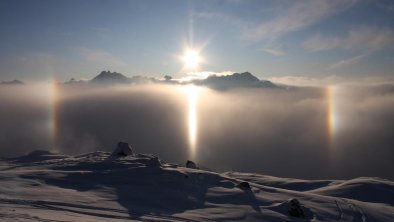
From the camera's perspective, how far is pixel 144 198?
4344cm

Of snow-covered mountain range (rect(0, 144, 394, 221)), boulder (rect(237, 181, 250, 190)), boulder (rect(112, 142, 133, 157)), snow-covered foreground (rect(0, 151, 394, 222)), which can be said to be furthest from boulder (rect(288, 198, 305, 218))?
boulder (rect(112, 142, 133, 157))

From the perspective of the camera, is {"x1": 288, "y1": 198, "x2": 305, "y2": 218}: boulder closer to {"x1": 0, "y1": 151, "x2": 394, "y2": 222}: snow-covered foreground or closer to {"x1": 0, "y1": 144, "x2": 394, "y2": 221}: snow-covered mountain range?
{"x1": 0, "y1": 144, "x2": 394, "y2": 221}: snow-covered mountain range

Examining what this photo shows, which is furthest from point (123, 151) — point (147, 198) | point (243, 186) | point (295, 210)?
point (295, 210)

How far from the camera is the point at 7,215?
85.7ft

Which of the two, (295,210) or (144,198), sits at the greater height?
(144,198)

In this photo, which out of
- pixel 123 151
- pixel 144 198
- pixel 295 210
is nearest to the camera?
pixel 295 210

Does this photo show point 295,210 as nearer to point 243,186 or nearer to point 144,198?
point 243,186

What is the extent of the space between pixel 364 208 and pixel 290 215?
38.7 feet

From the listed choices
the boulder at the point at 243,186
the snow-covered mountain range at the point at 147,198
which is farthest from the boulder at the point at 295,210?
the boulder at the point at 243,186

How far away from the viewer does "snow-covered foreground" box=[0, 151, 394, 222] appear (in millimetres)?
33875

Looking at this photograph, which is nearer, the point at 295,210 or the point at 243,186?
the point at 295,210

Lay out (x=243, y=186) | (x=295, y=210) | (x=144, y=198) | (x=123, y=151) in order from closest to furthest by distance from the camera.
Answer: (x=295, y=210) → (x=144, y=198) → (x=243, y=186) → (x=123, y=151)

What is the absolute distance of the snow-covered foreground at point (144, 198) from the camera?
3388 cm

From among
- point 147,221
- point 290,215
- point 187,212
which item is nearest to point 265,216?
point 290,215
